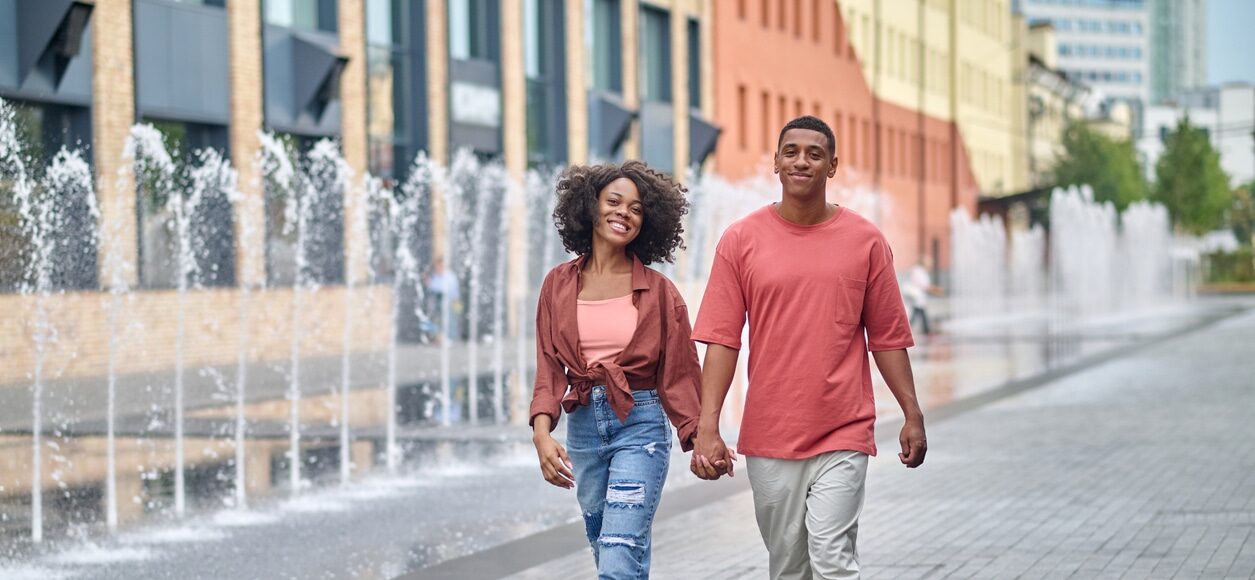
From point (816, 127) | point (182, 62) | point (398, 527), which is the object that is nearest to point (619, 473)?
point (816, 127)

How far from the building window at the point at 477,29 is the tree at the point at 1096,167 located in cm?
4686

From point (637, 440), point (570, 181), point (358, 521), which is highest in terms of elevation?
point (570, 181)

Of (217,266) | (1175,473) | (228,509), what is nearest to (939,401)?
(1175,473)

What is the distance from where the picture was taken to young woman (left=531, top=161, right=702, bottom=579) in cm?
499

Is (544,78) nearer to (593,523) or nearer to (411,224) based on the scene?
(411,224)

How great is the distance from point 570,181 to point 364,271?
24132 mm

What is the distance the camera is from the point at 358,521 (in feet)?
31.8

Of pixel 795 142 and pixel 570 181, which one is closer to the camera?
pixel 795 142

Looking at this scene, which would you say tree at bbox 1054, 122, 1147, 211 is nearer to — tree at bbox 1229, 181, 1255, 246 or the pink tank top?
tree at bbox 1229, 181, 1255, 246

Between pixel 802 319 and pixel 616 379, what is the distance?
0.54 metres

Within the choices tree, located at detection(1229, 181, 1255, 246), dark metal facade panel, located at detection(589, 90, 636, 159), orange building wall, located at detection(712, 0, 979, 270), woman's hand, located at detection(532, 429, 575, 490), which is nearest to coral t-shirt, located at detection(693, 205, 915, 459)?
woman's hand, located at detection(532, 429, 575, 490)

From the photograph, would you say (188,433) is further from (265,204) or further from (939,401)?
(265,204)

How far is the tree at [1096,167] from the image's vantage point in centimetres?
7562

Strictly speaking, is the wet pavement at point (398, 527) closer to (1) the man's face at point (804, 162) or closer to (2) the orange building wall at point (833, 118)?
(1) the man's face at point (804, 162)
